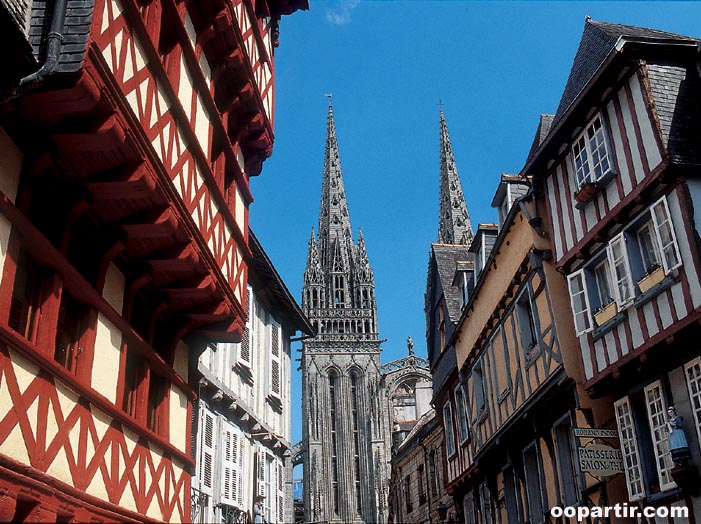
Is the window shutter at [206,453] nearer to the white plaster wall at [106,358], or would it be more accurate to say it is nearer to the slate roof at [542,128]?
the white plaster wall at [106,358]

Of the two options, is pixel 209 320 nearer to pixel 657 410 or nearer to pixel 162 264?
pixel 162 264

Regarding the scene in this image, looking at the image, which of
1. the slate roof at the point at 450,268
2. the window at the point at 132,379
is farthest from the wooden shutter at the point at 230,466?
the slate roof at the point at 450,268

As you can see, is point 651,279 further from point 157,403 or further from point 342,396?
point 342,396

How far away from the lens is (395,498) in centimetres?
2880

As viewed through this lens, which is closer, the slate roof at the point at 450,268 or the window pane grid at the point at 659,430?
the window pane grid at the point at 659,430

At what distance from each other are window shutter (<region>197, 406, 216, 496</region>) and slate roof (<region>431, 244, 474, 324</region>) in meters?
7.95

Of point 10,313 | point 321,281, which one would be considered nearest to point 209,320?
point 10,313

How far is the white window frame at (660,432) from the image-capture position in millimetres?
8906

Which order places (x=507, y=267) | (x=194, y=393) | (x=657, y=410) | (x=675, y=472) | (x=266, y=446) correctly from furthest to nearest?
(x=266, y=446) → (x=507, y=267) → (x=194, y=393) → (x=657, y=410) → (x=675, y=472)

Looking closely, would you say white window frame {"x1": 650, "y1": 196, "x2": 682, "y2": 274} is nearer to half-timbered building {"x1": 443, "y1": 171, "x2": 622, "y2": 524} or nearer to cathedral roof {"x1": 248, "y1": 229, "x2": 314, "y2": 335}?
half-timbered building {"x1": 443, "y1": 171, "x2": 622, "y2": 524}

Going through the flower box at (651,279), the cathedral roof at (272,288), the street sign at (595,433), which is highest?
the cathedral roof at (272,288)

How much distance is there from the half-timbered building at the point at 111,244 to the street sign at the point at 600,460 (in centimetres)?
493

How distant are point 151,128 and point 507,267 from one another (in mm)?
8292

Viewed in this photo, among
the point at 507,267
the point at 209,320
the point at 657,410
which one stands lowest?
the point at 657,410
